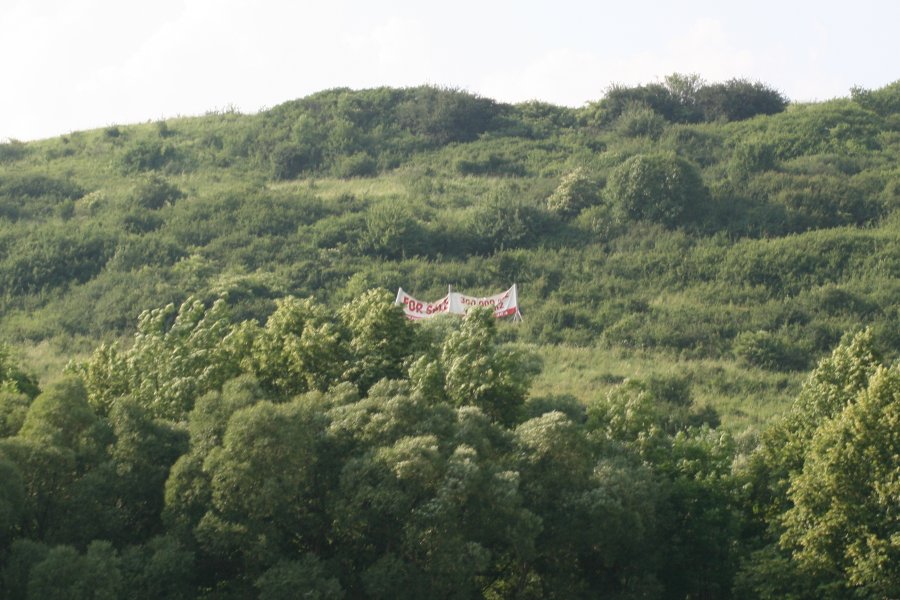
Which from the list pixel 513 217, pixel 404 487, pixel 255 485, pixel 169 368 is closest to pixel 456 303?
pixel 513 217

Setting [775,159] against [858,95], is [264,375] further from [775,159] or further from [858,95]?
[858,95]

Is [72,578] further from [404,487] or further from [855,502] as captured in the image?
[855,502]

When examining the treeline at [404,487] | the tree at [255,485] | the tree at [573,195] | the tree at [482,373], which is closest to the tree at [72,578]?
the treeline at [404,487]

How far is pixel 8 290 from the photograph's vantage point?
167ft

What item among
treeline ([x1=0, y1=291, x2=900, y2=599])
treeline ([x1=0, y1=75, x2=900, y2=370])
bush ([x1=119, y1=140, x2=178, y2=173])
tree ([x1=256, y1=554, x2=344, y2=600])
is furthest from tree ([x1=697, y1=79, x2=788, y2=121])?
tree ([x1=256, y1=554, x2=344, y2=600])

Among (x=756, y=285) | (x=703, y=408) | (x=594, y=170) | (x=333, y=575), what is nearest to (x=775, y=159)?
(x=594, y=170)

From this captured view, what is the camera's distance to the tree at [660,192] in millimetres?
53969

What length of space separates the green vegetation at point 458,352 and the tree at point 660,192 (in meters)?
0.11

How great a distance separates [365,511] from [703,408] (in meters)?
15.3

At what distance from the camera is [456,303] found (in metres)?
45.6

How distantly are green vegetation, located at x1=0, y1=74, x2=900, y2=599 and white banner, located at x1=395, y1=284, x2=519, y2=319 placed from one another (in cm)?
73

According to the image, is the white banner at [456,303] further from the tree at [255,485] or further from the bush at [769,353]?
the tree at [255,485]

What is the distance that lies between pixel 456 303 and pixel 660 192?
39.8ft

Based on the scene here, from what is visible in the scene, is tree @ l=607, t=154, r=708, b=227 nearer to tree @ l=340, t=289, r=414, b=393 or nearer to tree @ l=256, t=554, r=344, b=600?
tree @ l=340, t=289, r=414, b=393
